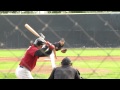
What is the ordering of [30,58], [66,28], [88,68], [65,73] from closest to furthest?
[65,73] < [30,58] < [66,28] < [88,68]

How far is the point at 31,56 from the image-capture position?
2.85 m

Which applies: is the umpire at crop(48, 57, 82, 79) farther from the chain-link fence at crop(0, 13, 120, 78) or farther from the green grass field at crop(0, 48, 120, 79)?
the green grass field at crop(0, 48, 120, 79)

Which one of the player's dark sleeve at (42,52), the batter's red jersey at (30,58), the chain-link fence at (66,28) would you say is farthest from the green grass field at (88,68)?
the player's dark sleeve at (42,52)

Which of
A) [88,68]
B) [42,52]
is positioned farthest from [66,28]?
[88,68]

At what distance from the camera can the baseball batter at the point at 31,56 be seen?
2.41m

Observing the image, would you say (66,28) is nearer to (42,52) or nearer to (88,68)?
(42,52)

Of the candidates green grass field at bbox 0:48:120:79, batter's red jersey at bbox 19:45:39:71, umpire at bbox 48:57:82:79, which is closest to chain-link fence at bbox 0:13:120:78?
green grass field at bbox 0:48:120:79

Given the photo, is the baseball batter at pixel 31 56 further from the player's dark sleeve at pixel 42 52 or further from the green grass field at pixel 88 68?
the green grass field at pixel 88 68

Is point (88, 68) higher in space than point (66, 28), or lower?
lower

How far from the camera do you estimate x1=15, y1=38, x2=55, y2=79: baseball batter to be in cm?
241
